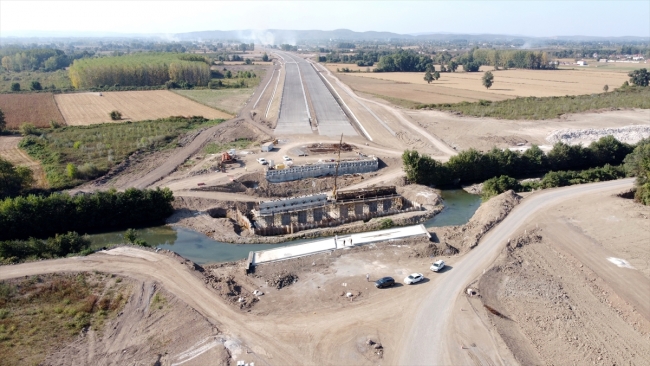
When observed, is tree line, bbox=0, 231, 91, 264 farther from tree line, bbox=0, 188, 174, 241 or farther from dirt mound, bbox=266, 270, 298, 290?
dirt mound, bbox=266, 270, 298, 290

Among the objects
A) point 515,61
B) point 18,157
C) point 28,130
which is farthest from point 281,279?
point 515,61

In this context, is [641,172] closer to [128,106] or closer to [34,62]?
[128,106]

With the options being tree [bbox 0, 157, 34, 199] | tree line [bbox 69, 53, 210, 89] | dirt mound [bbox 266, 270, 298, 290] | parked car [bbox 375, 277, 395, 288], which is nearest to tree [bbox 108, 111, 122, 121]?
tree [bbox 0, 157, 34, 199]

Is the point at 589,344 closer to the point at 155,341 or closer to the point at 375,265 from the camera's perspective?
the point at 375,265

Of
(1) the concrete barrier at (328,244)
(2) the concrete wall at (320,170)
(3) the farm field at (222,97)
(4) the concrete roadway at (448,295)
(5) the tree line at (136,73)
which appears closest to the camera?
(4) the concrete roadway at (448,295)

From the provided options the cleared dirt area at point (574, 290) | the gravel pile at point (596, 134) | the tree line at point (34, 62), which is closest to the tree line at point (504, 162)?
the gravel pile at point (596, 134)

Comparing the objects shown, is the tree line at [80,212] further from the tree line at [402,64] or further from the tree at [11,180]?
the tree line at [402,64]
